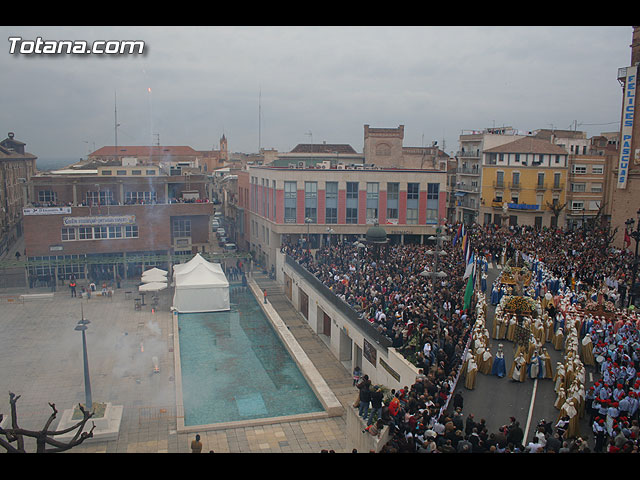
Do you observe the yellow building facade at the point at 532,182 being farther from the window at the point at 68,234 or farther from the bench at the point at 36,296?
the bench at the point at 36,296

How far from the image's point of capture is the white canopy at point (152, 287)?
32531 millimetres

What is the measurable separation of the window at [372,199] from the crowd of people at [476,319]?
5456mm

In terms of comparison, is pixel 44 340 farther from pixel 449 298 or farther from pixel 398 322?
pixel 449 298

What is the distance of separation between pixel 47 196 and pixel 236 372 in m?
26.4

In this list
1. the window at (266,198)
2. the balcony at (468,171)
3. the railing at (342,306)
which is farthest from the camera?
the balcony at (468,171)

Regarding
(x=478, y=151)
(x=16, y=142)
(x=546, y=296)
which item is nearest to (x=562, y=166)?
(x=478, y=151)

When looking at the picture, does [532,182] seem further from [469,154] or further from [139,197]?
[139,197]

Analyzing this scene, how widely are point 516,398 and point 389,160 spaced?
44141 millimetres

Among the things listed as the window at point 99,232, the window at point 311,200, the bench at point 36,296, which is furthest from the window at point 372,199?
the bench at point 36,296

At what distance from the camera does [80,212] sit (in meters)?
38.8

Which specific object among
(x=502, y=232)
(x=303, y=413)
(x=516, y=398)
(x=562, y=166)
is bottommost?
(x=303, y=413)

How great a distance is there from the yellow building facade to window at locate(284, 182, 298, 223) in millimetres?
20108

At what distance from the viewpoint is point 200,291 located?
31.7 m

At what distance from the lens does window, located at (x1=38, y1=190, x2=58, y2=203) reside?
41406mm
